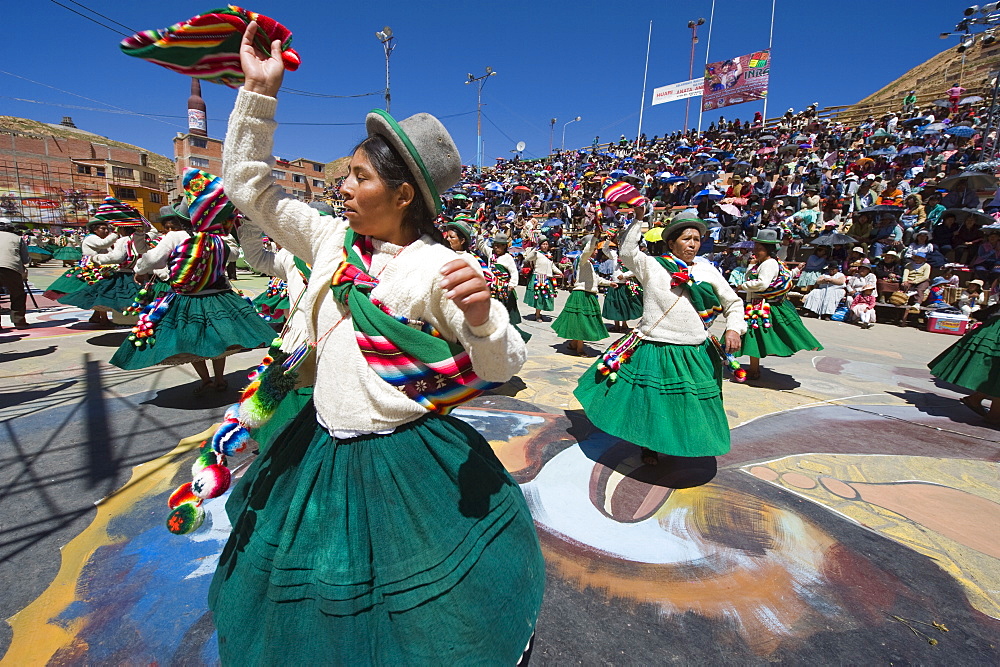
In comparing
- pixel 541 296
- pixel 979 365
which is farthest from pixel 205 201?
pixel 541 296

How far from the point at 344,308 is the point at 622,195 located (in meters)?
2.27

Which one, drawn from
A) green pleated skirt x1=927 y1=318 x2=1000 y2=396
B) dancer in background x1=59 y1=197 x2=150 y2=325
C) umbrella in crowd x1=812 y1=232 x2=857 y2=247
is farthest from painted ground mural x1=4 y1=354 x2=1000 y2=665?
umbrella in crowd x1=812 y1=232 x2=857 y2=247

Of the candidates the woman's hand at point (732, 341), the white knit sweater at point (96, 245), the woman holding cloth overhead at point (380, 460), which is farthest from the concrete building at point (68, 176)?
the woman holding cloth overhead at point (380, 460)

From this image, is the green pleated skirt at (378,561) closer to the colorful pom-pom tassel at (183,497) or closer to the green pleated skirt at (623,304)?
the colorful pom-pom tassel at (183,497)

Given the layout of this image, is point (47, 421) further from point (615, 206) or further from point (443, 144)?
point (615, 206)

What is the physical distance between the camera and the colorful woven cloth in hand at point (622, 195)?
3.17 meters

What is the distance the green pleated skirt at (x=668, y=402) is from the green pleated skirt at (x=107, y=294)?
8.16m

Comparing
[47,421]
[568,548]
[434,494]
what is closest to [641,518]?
[568,548]

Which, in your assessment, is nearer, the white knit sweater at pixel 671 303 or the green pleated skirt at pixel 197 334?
the white knit sweater at pixel 671 303

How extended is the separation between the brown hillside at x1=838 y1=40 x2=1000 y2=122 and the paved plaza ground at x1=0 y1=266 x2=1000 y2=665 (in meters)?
27.5

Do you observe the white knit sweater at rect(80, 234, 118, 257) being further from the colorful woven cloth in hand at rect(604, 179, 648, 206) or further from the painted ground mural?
the colorful woven cloth in hand at rect(604, 179, 648, 206)

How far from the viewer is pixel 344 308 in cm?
150

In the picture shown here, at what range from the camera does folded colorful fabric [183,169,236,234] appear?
92.1 inches

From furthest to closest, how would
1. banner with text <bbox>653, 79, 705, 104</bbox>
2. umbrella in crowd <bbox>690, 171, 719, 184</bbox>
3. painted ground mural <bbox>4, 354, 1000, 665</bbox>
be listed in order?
banner with text <bbox>653, 79, 705, 104</bbox>, umbrella in crowd <bbox>690, 171, 719, 184</bbox>, painted ground mural <bbox>4, 354, 1000, 665</bbox>
